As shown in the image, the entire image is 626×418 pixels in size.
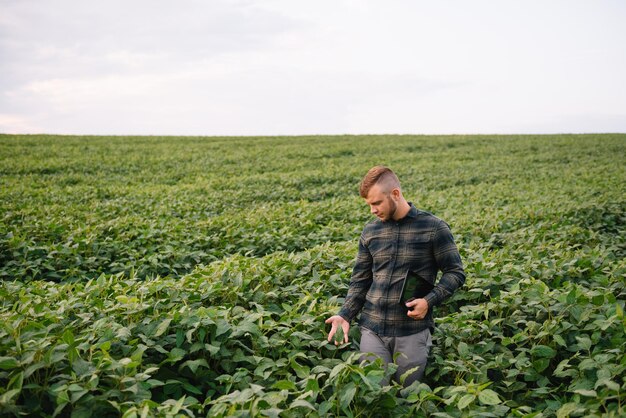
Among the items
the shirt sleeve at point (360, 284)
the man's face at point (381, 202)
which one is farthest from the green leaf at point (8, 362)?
the man's face at point (381, 202)

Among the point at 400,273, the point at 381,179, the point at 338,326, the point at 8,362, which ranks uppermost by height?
the point at 381,179

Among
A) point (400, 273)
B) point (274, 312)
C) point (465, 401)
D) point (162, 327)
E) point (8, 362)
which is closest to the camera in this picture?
point (8, 362)

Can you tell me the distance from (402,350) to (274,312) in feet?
3.60

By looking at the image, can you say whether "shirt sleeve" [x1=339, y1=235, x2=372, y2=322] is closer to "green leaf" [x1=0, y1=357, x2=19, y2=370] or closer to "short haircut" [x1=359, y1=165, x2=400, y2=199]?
"short haircut" [x1=359, y1=165, x2=400, y2=199]

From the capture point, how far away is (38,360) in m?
2.59

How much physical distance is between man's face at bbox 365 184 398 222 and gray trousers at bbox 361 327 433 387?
3.24ft

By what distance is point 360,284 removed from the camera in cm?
373

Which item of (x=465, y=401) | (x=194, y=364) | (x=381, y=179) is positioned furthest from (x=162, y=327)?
(x=465, y=401)

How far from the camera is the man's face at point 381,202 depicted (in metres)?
3.44

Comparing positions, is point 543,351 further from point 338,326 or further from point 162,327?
point 162,327

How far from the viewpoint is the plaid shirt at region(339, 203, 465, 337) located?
135 inches

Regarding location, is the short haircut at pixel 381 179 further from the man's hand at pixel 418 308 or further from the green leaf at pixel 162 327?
the green leaf at pixel 162 327

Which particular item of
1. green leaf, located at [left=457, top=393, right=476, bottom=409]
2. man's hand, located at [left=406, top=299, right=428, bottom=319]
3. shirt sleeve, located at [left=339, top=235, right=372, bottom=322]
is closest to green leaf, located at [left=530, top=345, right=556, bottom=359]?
man's hand, located at [left=406, top=299, right=428, bottom=319]

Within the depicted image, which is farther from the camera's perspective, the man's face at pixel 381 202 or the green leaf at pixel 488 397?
the man's face at pixel 381 202
